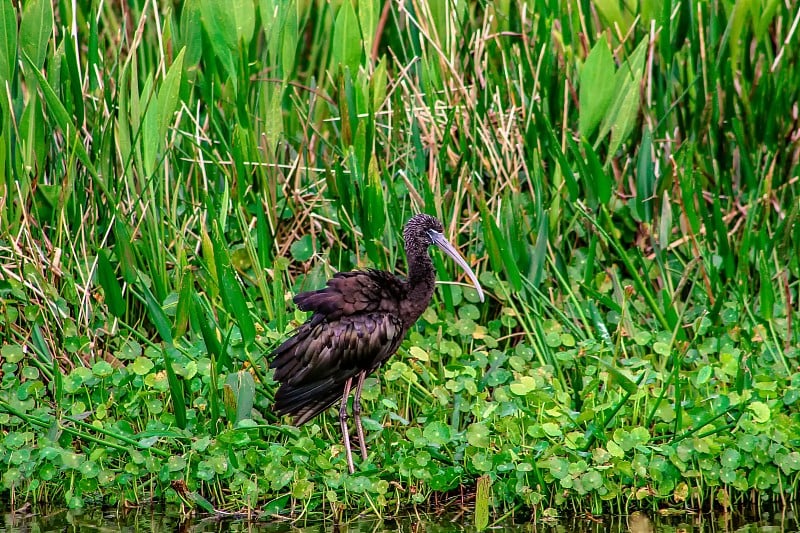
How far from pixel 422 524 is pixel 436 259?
1.56 m

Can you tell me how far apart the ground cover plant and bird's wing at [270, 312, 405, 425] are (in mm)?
154

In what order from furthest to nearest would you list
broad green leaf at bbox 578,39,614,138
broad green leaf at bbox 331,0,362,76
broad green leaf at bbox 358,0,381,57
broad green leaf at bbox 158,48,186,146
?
broad green leaf at bbox 358,0,381,57 < broad green leaf at bbox 331,0,362,76 < broad green leaf at bbox 578,39,614,138 < broad green leaf at bbox 158,48,186,146

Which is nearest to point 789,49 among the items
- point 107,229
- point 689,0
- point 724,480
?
point 689,0

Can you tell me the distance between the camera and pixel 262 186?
617cm

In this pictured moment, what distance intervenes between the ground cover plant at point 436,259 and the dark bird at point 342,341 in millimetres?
149

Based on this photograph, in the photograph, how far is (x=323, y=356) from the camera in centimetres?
514

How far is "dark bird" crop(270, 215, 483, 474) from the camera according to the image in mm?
5137

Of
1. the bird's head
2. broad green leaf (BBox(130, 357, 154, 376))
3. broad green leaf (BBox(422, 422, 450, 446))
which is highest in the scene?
the bird's head

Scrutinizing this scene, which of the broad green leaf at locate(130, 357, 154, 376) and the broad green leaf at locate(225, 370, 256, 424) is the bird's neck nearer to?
the broad green leaf at locate(225, 370, 256, 424)

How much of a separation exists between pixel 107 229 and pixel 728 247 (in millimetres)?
3078

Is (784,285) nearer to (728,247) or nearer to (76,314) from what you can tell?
(728,247)

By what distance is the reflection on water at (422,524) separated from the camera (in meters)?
4.78

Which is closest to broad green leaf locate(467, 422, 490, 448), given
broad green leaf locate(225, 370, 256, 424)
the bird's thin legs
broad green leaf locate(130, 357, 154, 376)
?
the bird's thin legs

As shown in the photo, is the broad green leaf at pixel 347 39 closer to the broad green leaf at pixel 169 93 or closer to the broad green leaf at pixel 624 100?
the broad green leaf at pixel 169 93
